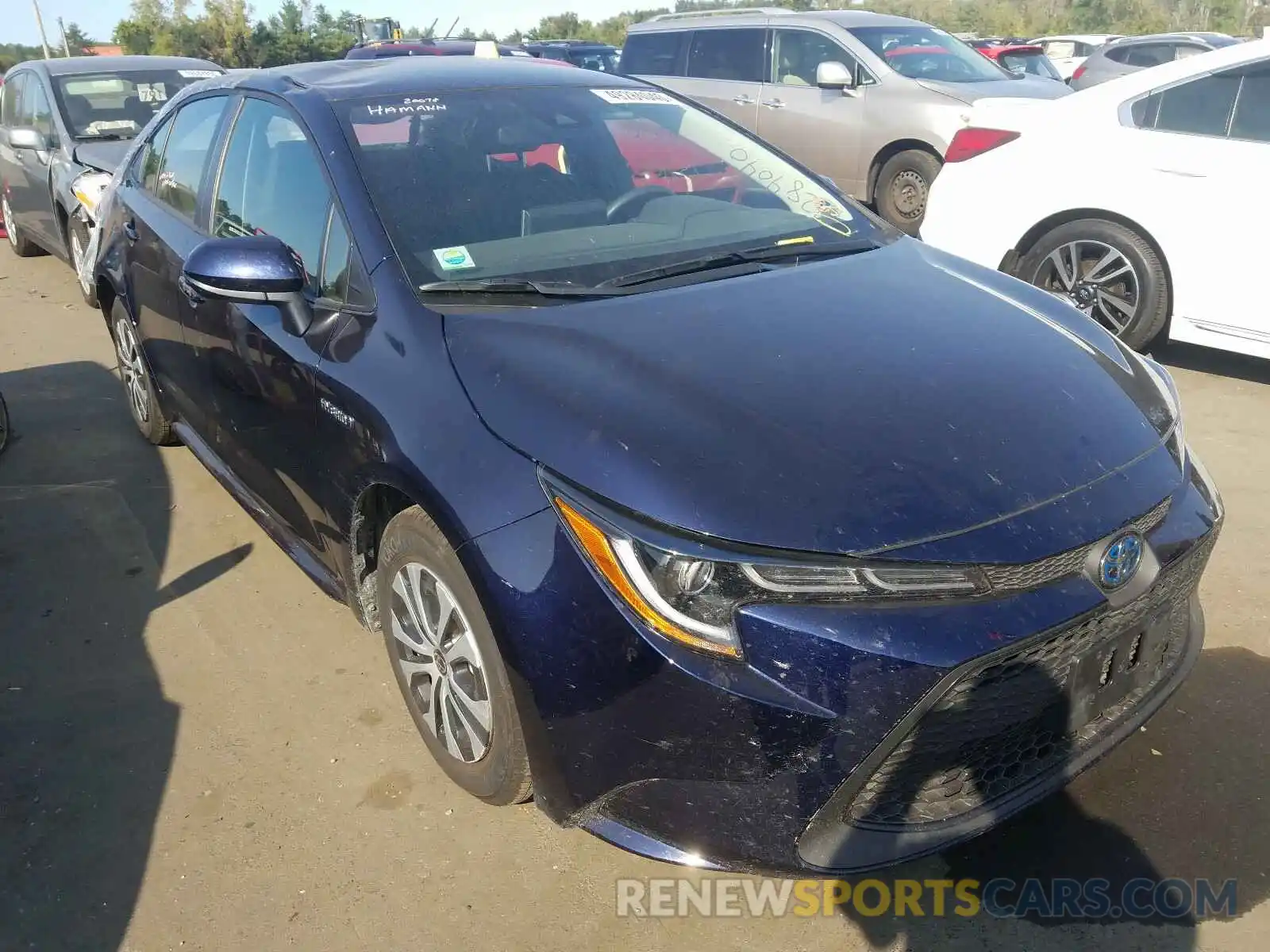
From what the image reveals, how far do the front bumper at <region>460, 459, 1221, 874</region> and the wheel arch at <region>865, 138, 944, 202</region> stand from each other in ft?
22.6

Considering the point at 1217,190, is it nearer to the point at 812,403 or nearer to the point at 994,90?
the point at 812,403

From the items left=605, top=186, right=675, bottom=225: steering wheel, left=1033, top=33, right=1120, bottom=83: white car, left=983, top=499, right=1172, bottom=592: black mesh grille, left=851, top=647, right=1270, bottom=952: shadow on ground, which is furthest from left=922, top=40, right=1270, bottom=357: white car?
left=1033, top=33, right=1120, bottom=83: white car

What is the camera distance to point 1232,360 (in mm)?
5477

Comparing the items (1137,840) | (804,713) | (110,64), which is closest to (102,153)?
(110,64)

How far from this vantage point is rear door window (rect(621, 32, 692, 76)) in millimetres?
10031

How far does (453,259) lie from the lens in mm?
2617

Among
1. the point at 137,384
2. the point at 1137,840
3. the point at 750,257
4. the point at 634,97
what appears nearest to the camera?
the point at 1137,840

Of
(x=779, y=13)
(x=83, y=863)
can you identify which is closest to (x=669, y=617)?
(x=83, y=863)

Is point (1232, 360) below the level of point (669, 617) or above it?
below

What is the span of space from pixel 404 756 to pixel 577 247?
4.65ft

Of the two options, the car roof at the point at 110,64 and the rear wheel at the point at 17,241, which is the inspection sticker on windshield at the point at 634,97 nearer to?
the car roof at the point at 110,64

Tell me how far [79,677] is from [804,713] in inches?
93.3

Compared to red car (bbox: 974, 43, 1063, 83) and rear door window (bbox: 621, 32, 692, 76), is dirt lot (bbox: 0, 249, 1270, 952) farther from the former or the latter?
red car (bbox: 974, 43, 1063, 83)

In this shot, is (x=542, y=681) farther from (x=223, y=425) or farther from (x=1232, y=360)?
(x=1232, y=360)
